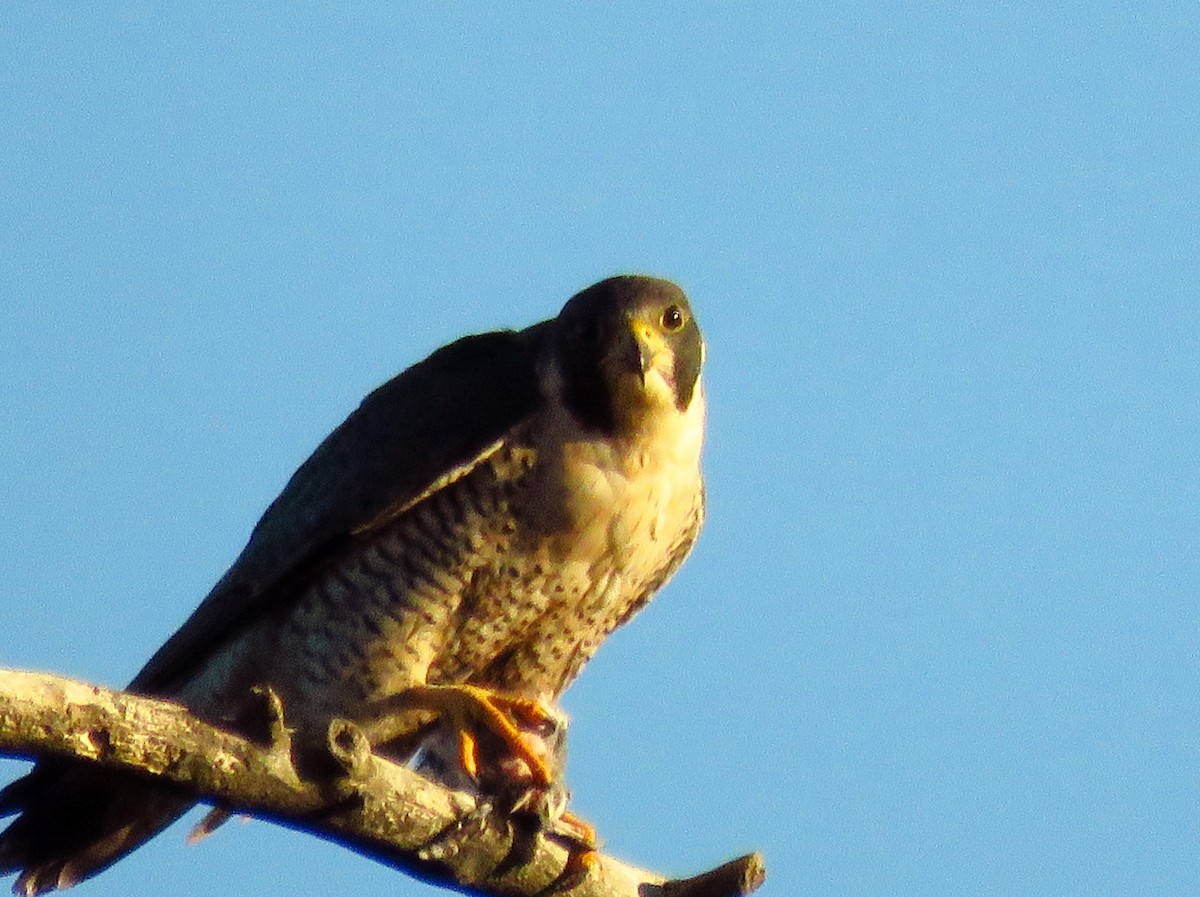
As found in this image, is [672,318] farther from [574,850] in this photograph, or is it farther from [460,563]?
[574,850]

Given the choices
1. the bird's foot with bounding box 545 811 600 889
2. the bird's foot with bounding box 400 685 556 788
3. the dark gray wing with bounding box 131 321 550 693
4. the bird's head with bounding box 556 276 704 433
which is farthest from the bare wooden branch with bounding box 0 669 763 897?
the bird's head with bounding box 556 276 704 433

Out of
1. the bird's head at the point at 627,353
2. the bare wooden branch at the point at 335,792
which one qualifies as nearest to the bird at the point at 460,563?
the bird's head at the point at 627,353

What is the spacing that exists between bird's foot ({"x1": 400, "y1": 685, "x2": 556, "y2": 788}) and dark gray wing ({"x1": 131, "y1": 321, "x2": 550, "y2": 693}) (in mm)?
557

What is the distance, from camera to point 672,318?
6.32 meters

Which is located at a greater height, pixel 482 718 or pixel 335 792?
pixel 482 718

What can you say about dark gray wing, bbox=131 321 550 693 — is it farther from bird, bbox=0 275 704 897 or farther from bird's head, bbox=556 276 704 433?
bird's head, bbox=556 276 704 433

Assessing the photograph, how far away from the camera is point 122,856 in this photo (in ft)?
20.5

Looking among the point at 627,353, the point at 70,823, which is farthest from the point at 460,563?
the point at 70,823

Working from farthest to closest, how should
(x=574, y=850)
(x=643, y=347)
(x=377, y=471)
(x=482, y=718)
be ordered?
(x=377, y=471)
(x=643, y=347)
(x=482, y=718)
(x=574, y=850)

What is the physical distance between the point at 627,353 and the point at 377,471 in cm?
86

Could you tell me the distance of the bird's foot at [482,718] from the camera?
585cm

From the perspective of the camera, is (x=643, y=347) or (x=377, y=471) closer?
(x=643, y=347)

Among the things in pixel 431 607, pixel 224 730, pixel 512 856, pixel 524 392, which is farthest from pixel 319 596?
pixel 224 730

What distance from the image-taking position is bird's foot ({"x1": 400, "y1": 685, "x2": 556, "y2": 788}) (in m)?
5.85
